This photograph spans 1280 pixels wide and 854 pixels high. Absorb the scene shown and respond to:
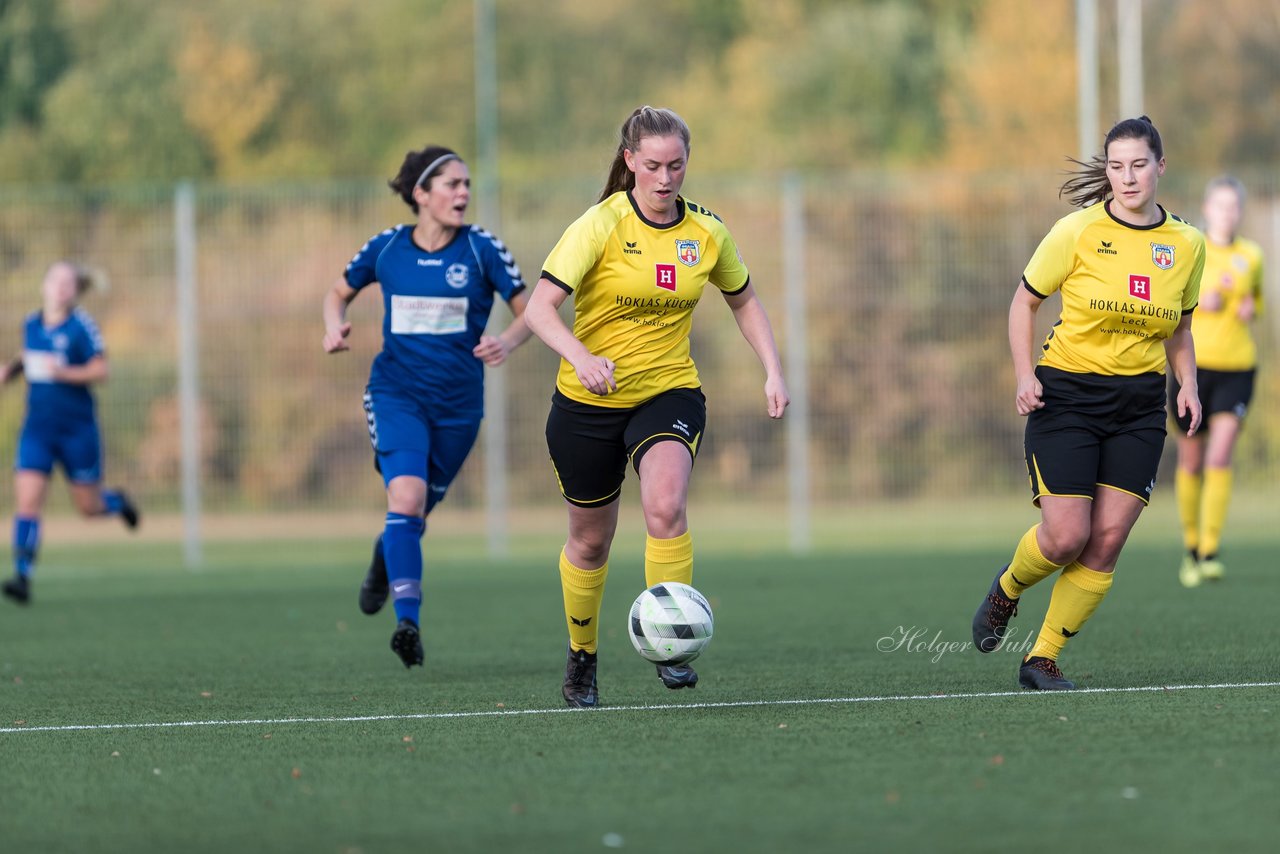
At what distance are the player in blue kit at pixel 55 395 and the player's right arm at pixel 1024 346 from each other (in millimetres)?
7958

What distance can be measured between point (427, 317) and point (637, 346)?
2010 millimetres

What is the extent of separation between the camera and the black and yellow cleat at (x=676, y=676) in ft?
21.2

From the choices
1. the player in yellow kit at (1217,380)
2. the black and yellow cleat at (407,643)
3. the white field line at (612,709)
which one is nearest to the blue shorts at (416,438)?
the black and yellow cleat at (407,643)

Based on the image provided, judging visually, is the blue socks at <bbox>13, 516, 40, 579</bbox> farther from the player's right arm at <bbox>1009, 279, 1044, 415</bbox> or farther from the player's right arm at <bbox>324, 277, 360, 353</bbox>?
the player's right arm at <bbox>1009, 279, 1044, 415</bbox>

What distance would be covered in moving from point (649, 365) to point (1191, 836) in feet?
9.33

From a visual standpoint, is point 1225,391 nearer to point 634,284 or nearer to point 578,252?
point 634,284

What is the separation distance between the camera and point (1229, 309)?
1170cm

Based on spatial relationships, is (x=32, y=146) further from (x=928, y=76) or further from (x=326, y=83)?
(x=928, y=76)

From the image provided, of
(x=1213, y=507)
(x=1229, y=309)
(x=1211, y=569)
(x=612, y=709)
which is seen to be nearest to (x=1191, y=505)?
(x=1213, y=507)

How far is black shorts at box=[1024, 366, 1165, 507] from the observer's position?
659 centimetres

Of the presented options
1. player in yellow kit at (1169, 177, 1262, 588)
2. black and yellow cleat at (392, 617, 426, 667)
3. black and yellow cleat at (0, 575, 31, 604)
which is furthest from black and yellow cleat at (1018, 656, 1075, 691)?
black and yellow cleat at (0, 575, 31, 604)

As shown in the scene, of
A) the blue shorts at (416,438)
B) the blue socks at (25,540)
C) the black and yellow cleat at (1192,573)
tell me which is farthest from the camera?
the blue socks at (25,540)

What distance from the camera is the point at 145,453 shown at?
1791 cm

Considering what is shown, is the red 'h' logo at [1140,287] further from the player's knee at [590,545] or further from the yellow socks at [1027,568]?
the player's knee at [590,545]
